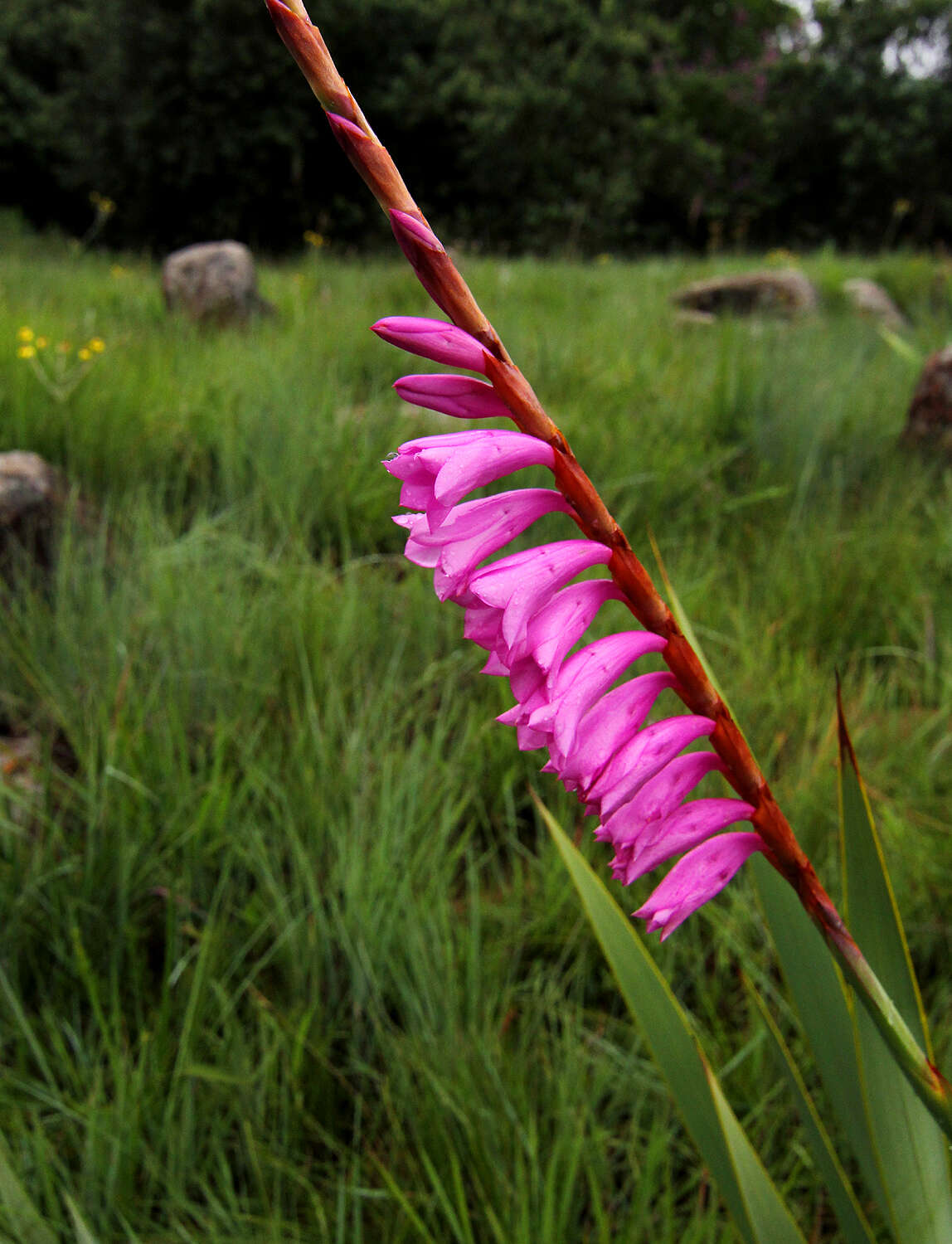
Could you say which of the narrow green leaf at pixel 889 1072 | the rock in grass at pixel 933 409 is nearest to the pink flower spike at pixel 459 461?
the narrow green leaf at pixel 889 1072

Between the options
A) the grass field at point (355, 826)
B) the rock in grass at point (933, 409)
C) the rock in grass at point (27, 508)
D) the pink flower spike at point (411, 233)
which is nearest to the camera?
the pink flower spike at point (411, 233)

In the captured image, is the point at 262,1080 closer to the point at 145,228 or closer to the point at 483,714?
the point at 483,714

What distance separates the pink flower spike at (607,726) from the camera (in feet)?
1.31

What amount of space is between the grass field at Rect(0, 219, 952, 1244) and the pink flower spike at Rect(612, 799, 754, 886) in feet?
1.52

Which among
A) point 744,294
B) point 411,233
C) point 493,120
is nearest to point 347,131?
point 411,233

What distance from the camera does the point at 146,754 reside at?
1.34m

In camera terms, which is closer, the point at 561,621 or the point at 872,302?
the point at 561,621

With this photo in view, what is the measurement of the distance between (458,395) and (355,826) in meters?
0.92

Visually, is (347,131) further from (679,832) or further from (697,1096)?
(697,1096)

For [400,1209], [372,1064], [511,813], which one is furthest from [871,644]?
[400,1209]

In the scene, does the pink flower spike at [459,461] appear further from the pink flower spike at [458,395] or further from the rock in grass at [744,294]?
the rock in grass at [744,294]

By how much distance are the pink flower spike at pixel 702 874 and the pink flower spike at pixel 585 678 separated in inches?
3.4

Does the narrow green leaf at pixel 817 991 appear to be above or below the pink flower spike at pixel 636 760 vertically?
below

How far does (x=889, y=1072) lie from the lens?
20.3 inches
